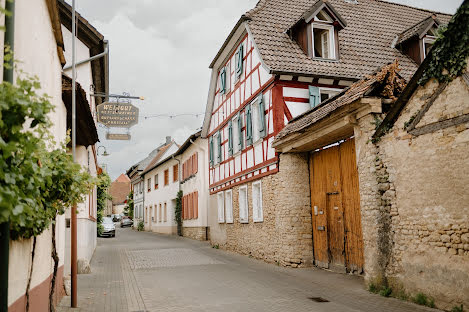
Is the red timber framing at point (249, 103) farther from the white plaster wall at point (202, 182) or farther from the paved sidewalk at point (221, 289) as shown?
the white plaster wall at point (202, 182)

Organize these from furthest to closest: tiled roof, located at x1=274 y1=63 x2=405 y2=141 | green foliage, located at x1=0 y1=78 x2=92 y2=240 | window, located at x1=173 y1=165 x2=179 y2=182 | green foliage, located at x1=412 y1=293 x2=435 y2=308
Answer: window, located at x1=173 y1=165 x2=179 y2=182 → tiled roof, located at x1=274 y1=63 x2=405 y2=141 → green foliage, located at x1=412 y1=293 x2=435 y2=308 → green foliage, located at x1=0 y1=78 x2=92 y2=240

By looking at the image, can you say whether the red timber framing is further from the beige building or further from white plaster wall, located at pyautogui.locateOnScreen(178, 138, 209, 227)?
white plaster wall, located at pyautogui.locateOnScreen(178, 138, 209, 227)

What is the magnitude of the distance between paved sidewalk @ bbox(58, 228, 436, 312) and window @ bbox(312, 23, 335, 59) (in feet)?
24.4

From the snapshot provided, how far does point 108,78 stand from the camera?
19250 mm

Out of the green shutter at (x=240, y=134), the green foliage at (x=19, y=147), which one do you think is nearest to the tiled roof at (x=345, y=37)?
the green shutter at (x=240, y=134)

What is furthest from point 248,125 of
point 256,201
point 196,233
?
point 196,233

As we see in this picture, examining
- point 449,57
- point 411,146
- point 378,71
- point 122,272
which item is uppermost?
point 378,71

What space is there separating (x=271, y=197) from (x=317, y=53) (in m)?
5.42

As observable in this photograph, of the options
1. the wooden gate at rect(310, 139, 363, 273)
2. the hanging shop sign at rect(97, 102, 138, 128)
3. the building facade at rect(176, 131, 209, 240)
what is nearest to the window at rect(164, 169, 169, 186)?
the building facade at rect(176, 131, 209, 240)

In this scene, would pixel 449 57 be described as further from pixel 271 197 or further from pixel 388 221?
pixel 271 197

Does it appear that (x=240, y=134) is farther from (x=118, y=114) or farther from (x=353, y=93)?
(x=353, y=93)

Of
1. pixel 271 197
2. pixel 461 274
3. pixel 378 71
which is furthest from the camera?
pixel 271 197

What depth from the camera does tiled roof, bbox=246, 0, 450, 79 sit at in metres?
14.0

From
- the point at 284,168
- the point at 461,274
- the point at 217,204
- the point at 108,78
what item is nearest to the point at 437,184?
the point at 461,274
